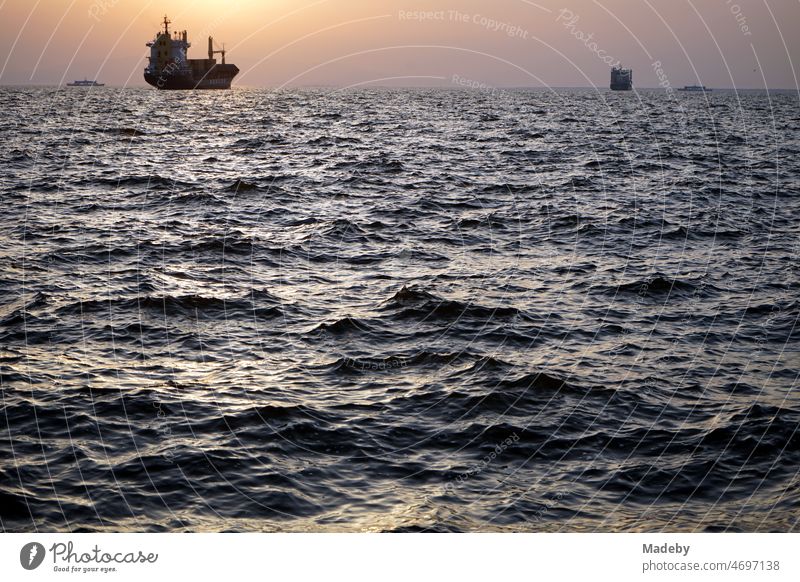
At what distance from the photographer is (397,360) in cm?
2014

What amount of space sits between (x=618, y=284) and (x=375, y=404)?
511 inches

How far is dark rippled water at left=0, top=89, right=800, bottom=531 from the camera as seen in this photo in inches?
545

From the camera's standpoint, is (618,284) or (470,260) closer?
(618,284)

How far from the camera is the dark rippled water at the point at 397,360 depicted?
45.4 ft

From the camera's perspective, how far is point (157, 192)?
4419 cm

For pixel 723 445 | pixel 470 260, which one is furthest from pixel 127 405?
pixel 470 260

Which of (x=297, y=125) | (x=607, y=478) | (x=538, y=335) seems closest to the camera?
(x=607, y=478)

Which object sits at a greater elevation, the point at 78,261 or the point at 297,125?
Answer: the point at 297,125

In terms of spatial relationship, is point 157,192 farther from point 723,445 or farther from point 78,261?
point 723,445

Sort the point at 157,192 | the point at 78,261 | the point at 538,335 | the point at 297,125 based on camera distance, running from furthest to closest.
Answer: the point at 297,125, the point at 157,192, the point at 78,261, the point at 538,335

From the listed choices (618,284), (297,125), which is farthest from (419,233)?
(297,125)

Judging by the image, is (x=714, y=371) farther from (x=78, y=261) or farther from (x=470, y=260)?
(x=78, y=261)

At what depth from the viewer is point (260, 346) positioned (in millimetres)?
20719

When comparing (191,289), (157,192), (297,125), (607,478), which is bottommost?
(607,478)
